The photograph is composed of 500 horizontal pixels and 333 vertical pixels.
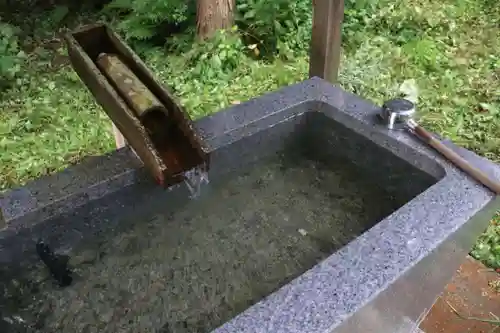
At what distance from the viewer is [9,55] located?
16.6 feet

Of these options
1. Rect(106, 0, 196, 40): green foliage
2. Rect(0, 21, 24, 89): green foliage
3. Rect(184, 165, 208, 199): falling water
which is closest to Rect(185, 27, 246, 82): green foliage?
Rect(106, 0, 196, 40): green foliage

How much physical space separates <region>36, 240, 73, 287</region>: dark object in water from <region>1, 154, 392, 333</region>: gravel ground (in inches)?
1.4

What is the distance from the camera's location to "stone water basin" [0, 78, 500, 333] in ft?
5.71

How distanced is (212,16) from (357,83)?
58.0 inches

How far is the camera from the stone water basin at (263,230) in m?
1.74

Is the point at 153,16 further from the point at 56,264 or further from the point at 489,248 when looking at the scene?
the point at 489,248

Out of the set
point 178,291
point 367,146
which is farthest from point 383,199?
point 178,291

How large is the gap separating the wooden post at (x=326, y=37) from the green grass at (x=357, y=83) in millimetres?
933

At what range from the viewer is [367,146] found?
250cm

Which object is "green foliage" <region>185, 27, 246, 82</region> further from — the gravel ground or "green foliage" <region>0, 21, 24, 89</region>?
the gravel ground

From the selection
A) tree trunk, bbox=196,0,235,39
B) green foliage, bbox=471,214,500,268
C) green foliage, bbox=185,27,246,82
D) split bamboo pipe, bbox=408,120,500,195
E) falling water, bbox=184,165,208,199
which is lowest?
green foliage, bbox=471,214,500,268

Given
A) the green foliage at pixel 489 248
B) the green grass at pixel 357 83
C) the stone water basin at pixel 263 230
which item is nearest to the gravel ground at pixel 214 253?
the stone water basin at pixel 263 230

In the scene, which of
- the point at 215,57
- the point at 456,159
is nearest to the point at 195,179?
the point at 456,159

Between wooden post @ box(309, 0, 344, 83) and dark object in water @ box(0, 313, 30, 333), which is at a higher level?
wooden post @ box(309, 0, 344, 83)
